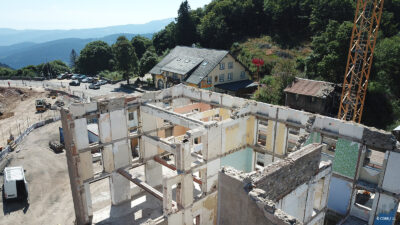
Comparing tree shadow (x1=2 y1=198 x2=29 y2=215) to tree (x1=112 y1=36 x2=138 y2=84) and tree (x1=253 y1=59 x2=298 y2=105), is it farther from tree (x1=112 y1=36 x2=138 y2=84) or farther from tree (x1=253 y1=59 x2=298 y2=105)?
tree (x1=112 y1=36 x2=138 y2=84)

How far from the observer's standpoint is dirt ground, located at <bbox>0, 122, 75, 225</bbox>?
87.5 ft

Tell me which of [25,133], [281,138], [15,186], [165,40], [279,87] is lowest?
[25,133]

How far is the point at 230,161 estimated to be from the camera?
84.4 ft

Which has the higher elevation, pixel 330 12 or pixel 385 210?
pixel 330 12

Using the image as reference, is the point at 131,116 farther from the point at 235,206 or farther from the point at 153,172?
the point at 235,206

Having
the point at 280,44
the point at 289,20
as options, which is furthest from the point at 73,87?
the point at 289,20

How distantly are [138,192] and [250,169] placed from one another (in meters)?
11.1

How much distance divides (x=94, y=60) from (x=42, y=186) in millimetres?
62977

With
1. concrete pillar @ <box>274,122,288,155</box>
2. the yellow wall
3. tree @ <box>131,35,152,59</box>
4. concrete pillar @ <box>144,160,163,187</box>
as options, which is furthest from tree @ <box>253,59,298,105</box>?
tree @ <box>131,35,152,59</box>

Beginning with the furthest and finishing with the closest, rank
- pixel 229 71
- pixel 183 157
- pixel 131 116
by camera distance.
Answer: pixel 229 71
pixel 131 116
pixel 183 157

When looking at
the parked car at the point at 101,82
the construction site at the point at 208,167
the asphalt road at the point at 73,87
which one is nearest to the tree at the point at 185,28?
the asphalt road at the point at 73,87

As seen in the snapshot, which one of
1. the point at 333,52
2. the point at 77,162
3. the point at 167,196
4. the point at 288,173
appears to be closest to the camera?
the point at 288,173

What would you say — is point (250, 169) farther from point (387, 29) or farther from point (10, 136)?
point (387, 29)

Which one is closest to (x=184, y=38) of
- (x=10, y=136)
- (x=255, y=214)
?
(x=10, y=136)
